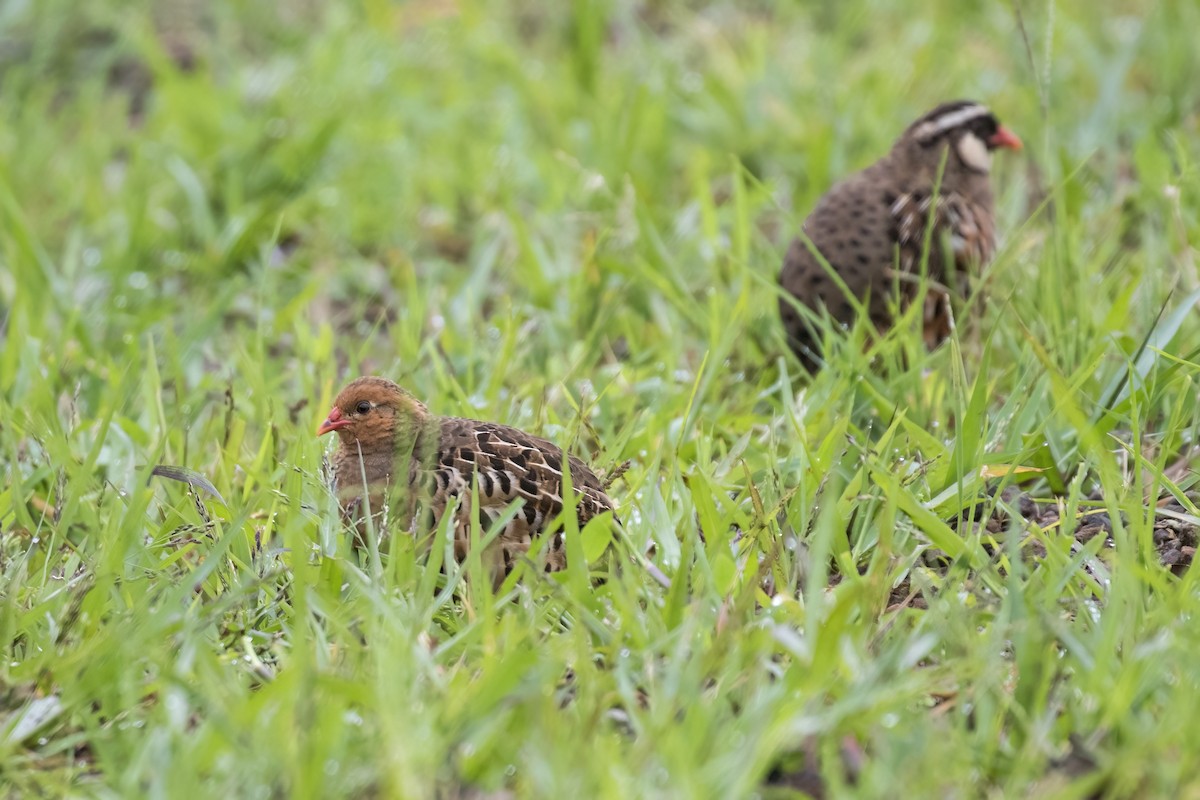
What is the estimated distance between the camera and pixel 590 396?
4574 millimetres

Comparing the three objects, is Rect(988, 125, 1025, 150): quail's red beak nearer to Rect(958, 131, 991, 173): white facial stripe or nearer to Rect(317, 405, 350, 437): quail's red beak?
Rect(958, 131, 991, 173): white facial stripe

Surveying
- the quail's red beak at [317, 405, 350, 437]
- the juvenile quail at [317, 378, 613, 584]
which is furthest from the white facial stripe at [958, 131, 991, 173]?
the quail's red beak at [317, 405, 350, 437]

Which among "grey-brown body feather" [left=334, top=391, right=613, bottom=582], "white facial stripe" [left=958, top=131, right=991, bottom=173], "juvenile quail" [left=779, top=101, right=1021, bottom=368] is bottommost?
"grey-brown body feather" [left=334, top=391, right=613, bottom=582]

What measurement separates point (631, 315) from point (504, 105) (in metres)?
2.30

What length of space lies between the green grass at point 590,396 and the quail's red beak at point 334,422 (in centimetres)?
9

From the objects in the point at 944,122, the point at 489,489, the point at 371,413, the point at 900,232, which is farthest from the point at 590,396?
the point at 944,122

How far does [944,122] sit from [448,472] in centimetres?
258

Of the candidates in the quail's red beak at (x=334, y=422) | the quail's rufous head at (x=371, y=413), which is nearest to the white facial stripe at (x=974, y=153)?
the quail's rufous head at (x=371, y=413)

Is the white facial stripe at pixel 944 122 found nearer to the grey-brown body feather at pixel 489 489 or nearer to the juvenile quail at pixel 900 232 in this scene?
the juvenile quail at pixel 900 232

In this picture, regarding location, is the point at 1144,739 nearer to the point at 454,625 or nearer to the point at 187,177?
the point at 454,625

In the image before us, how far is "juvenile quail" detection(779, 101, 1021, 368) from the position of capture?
511 cm

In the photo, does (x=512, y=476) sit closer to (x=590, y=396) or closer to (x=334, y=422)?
(x=334, y=422)

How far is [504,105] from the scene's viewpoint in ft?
24.3

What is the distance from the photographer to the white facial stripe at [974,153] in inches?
214
